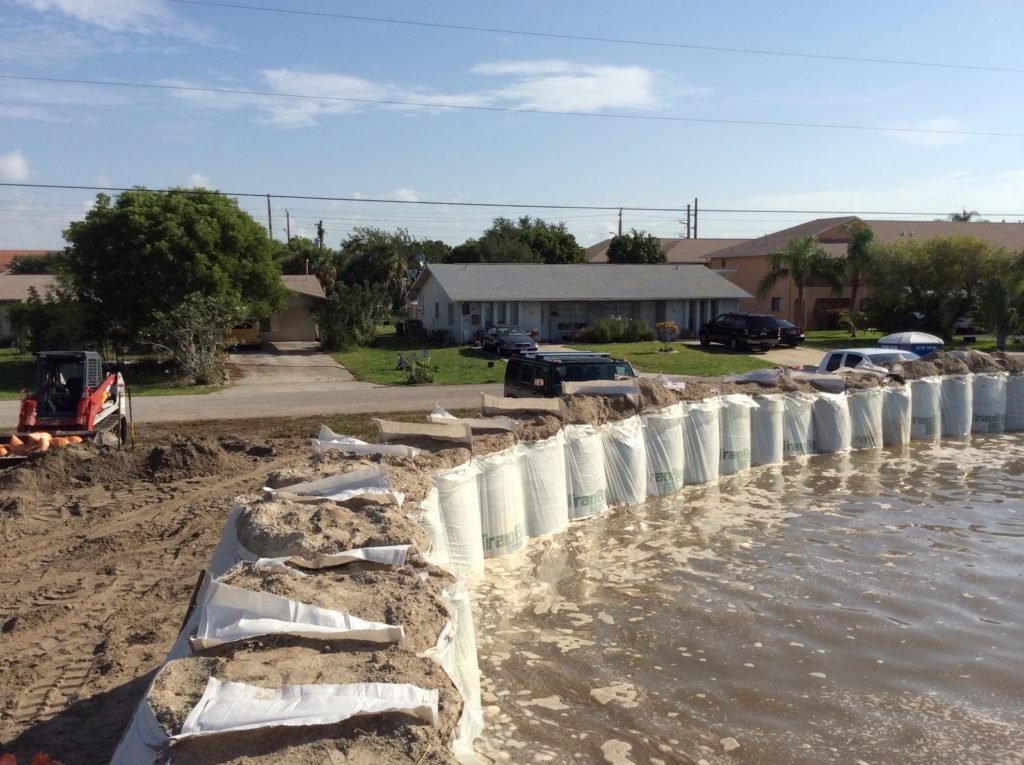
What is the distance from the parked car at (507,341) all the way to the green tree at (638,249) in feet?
86.9

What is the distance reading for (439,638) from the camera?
15.7ft

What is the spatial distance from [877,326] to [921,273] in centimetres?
283

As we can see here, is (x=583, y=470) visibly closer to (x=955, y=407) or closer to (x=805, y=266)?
(x=955, y=407)

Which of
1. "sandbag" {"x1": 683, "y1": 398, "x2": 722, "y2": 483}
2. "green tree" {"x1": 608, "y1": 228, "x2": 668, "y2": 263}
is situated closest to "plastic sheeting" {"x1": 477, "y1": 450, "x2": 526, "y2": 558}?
"sandbag" {"x1": 683, "y1": 398, "x2": 722, "y2": 483}

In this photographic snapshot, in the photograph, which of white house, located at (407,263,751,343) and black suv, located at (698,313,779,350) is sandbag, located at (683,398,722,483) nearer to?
black suv, located at (698,313,779,350)

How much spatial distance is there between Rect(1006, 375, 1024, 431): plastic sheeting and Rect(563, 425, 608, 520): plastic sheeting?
36.4 feet

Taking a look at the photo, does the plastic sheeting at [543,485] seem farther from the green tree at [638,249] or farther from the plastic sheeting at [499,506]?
the green tree at [638,249]

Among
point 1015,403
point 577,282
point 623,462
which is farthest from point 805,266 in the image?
point 623,462

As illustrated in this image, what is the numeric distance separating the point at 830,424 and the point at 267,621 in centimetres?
Result: 1198

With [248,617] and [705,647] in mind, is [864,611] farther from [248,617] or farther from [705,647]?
[248,617]

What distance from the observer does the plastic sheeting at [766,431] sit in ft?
45.1

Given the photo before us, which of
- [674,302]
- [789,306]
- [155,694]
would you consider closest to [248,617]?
[155,694]

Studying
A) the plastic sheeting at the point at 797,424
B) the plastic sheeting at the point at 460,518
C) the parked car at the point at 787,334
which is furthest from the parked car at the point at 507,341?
the plastic sheeting at the point at 460,518

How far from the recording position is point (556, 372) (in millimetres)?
15117
